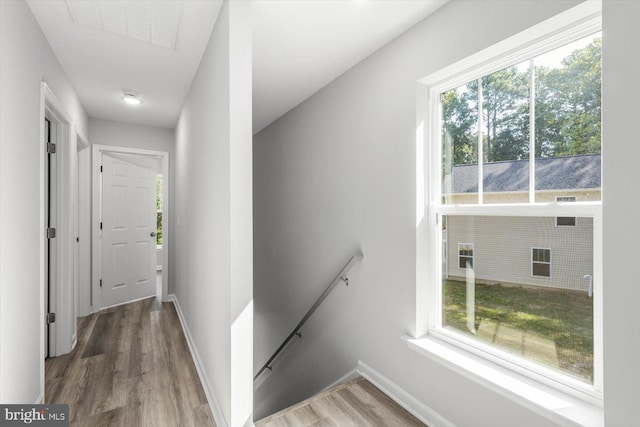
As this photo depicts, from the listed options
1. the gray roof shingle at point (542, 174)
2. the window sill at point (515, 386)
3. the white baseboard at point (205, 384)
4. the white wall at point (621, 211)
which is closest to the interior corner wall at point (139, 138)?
the white baseboard at point (205, 384)

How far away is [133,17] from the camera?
1.84 m

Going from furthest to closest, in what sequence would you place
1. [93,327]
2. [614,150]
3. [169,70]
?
[93,327] → [169,70] → [614,150]

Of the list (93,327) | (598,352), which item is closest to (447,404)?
(598,352)

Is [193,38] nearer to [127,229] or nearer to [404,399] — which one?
[404,399]

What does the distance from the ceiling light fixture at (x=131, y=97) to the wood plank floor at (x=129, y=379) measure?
2430 mm

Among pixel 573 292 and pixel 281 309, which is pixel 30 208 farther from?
pixel 573 292

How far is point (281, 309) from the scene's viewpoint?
143 inches

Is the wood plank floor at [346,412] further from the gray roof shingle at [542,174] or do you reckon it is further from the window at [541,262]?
the gray roof shingle at [542,174]

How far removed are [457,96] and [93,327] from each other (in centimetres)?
407

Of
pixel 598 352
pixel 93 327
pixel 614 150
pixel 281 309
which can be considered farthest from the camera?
pixel 281 309

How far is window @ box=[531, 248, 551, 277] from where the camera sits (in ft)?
4.48

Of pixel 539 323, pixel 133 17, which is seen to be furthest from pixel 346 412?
pixel 133 17

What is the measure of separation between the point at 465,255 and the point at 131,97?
11.3 ft

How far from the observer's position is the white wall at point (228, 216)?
154 centimetres
